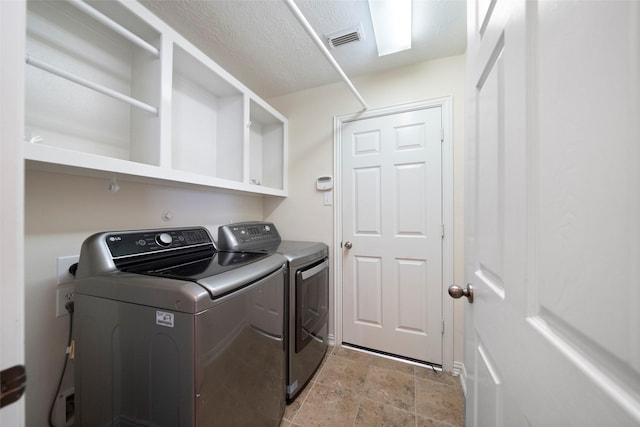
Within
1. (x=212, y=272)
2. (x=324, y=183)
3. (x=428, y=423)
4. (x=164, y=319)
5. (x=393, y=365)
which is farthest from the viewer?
(x=324, y=183)

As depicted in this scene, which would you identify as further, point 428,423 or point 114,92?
point 428,423

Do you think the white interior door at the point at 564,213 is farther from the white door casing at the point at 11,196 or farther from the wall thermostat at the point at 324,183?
the wall thermostat at the point at 324,183

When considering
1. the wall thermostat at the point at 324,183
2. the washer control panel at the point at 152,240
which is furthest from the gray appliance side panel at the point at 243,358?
the wall thermostat at the point at 324,183

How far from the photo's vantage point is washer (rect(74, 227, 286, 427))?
761mm

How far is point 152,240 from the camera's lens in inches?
45.9

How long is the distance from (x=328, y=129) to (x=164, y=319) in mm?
1946

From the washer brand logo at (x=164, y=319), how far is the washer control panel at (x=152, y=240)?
0.42 metres

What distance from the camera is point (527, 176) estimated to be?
432 mm

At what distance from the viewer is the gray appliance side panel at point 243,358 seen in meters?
0.78

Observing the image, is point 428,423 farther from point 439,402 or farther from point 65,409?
point 65,409

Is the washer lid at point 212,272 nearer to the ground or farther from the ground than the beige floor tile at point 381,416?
farther from the ground

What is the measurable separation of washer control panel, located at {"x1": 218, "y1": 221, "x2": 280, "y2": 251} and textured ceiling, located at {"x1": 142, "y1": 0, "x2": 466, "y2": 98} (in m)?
1.34

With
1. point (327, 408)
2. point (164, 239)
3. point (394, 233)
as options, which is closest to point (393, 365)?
point (327, 408)

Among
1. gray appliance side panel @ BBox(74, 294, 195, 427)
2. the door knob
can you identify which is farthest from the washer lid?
Answer: the door knob
